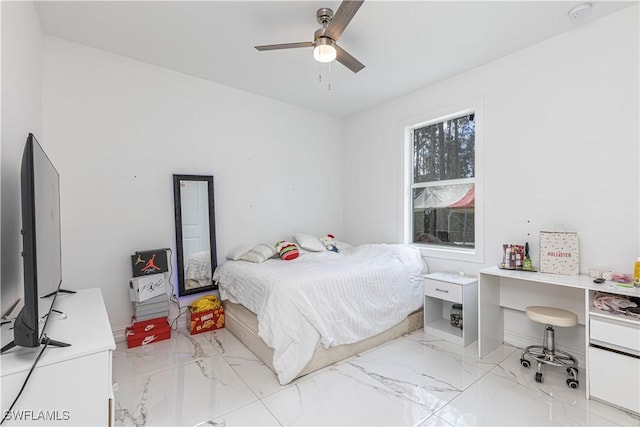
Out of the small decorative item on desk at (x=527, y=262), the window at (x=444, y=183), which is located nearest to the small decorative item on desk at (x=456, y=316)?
the window at (x=444, y=183)

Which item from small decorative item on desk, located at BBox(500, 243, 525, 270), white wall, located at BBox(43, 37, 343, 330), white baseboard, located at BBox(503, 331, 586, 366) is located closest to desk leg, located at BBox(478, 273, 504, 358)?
white baseboard, located at BBox(503, 331, 586, 366)

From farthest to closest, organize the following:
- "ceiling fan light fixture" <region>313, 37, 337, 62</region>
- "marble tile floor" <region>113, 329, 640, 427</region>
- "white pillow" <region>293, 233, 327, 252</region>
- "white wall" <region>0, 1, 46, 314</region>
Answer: "white pillow" <region>293, 233, 327, 252</region> < "ceiling fan light fixture" <region>313, 37, 337, 62</region> < "marble tile floor" <region>113, 329, 640, 427</region> < "white wall" <region>0, 1, 46, 314</region>

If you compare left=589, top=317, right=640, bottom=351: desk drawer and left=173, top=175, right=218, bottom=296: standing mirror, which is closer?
left=589, top=317, right=640, bottom=351: desk drawer

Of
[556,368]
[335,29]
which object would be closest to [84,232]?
[335,29]

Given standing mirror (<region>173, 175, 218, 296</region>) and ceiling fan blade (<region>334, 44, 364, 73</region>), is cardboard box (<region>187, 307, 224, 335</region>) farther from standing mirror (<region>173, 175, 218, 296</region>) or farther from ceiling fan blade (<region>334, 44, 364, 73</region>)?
ceiling fan blade (<region>334, 44, 364, 73</region>)

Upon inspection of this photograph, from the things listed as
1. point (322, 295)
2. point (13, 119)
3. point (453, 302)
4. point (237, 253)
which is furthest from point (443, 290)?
point (13, 119)

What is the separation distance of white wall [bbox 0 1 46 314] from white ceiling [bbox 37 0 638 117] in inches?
20.4

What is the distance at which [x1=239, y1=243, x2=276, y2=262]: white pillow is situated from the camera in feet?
10.4

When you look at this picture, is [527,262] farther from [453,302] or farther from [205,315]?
[205,315]

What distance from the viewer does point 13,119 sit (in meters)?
1.62

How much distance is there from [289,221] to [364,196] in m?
1.15

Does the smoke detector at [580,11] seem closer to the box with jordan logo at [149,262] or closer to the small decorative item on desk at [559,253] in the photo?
the small decorative item on desk at [559,253]

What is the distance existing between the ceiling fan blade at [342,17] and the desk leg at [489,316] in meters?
2.26

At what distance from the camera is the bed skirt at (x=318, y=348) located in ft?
7.55
